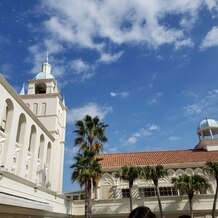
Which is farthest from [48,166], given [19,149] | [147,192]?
[147,192]

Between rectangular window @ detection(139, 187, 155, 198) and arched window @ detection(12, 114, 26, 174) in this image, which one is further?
rectangular window @ detection(139, 187, 155, 198)

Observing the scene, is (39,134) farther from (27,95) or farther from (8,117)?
(27,95)

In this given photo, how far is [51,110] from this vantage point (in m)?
34.0

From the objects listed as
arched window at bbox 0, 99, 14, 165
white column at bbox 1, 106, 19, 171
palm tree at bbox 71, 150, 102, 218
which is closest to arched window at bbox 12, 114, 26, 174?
white column at bbox 1, 106, 19, 171

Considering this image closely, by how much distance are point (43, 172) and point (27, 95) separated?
12.1 m

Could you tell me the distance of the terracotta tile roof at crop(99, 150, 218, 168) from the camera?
3519 centimetres

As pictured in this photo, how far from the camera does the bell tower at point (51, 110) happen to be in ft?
106

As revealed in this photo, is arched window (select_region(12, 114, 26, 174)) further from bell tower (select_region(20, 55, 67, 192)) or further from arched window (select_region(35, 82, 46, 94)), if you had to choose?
arched window (select_region(35, 82, 46, 94))

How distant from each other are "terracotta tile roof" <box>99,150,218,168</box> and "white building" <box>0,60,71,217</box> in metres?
7.41

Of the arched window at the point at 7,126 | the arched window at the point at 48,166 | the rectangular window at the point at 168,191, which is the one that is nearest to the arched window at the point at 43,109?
the arched window at the point at 48,166

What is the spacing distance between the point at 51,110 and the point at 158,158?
641 inches

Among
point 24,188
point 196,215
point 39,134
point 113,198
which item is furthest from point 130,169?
point 24,188

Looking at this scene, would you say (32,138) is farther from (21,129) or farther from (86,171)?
(86,171)

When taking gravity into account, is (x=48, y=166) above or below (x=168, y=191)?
above
